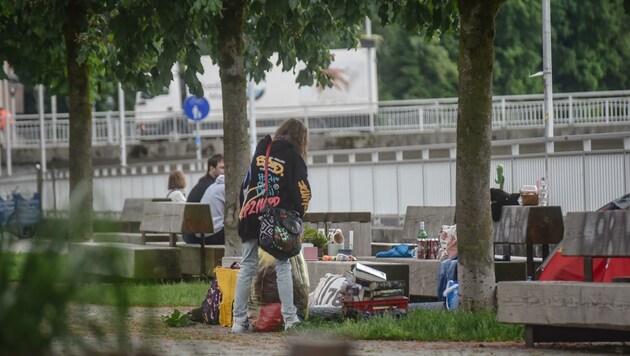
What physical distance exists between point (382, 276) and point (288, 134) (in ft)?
4.63

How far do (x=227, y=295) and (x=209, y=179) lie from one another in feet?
26.2

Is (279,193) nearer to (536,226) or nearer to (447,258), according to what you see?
(536,226)

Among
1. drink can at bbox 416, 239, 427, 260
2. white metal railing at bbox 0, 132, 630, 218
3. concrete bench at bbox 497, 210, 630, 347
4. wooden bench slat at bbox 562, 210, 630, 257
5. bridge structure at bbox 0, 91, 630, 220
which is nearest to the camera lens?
concrete bench at bbox 497, 210, 630, 347

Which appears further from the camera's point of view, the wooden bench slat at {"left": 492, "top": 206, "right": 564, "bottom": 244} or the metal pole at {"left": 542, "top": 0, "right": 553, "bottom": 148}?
the metal pole at {"left": 542, "top": 0, "right": 553, "bottom": 148}

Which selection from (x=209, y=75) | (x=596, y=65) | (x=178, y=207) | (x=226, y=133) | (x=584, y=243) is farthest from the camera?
(x=596, y=65)

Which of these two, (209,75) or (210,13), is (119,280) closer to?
(210,13)

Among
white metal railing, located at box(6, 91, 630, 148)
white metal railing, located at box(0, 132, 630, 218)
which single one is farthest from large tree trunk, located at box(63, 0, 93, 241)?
white metal railing, located at box(6, 91, 630, 148)

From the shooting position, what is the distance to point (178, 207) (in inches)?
765

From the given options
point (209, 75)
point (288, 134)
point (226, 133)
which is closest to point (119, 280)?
point (288, 134)

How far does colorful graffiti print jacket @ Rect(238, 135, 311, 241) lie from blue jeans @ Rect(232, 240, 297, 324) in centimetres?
19

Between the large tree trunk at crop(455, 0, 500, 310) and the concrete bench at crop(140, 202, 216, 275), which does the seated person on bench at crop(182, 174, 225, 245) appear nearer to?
the concrete bench at crop(140, 202, 216, 275)

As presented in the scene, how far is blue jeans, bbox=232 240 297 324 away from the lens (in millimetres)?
12320

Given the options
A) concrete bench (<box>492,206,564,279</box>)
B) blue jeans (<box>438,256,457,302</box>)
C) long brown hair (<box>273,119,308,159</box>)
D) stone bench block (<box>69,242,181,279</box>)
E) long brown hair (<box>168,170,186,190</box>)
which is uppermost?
long brown hair (<box>273,119,308,159</box>)

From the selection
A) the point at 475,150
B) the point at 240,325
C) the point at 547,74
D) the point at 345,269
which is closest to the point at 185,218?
the point at 345,269
